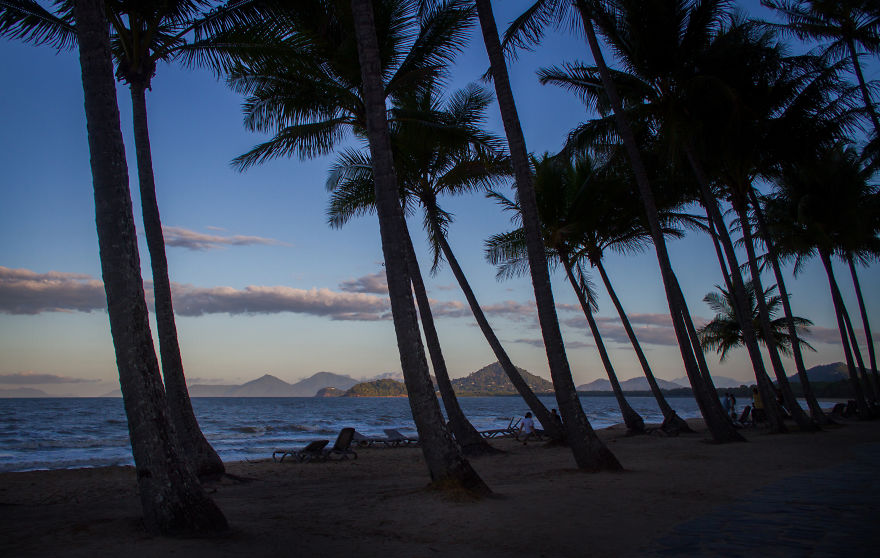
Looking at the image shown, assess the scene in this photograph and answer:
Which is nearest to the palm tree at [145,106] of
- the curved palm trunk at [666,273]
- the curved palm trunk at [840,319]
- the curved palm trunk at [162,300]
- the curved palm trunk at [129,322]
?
the curved palm trunk at [162,300]

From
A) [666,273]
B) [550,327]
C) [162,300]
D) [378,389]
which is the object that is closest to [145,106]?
[162,300]

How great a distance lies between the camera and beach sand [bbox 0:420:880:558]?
4781 millimetres

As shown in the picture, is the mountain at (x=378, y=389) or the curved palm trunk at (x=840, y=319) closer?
the curved palm trunk at (x=840, y=319)

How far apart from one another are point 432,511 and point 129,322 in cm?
359

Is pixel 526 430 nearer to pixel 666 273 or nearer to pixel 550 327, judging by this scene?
pixel 666 273

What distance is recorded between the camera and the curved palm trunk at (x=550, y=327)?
8.88 meters

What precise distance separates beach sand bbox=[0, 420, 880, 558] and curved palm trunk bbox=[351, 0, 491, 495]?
394mm

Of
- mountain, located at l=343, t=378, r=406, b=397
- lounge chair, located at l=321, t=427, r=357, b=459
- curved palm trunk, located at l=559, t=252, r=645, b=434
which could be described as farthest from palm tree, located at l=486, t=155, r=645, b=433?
mountain, located at l=343, t=378, r=406, b=397

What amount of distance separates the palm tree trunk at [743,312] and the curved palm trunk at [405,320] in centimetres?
1011

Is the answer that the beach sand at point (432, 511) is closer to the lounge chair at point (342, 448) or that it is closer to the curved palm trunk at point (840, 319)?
the lounge chair at point (342, 448)

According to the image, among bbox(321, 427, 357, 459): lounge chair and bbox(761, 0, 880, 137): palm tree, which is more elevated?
bbox(761, 0, 880, 137): palm tree

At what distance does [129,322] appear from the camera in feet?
17.2

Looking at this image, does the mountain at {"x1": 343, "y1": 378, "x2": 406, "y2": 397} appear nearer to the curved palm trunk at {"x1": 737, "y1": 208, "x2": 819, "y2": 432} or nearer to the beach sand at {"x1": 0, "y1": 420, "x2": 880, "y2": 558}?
the curved palm trunk at {"x1": 737, "y1": 208, "x2": 819, "y2": 432}

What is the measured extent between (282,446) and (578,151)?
16.3m
